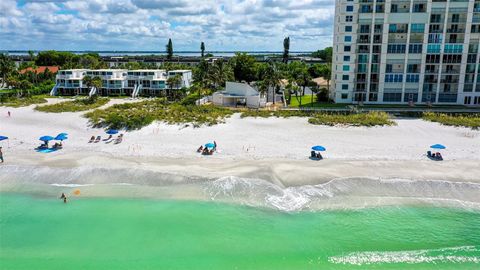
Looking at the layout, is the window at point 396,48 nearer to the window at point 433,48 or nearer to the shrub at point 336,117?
the window at point 433,48

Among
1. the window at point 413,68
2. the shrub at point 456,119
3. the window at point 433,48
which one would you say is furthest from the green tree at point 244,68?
the shrub at point 456,119

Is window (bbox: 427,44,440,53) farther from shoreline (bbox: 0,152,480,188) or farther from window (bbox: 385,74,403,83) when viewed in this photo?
shoreline (bbox: 0,152,480,188)

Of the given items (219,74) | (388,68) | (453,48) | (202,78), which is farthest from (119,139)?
(453,48)

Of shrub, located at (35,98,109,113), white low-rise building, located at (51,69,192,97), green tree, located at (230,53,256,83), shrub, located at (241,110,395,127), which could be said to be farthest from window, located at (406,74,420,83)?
shrub, located at (35,98,109,113)

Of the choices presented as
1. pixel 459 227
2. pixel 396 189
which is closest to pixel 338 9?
pixel 396 189

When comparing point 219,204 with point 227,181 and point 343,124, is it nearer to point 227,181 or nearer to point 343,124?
point 227,181
